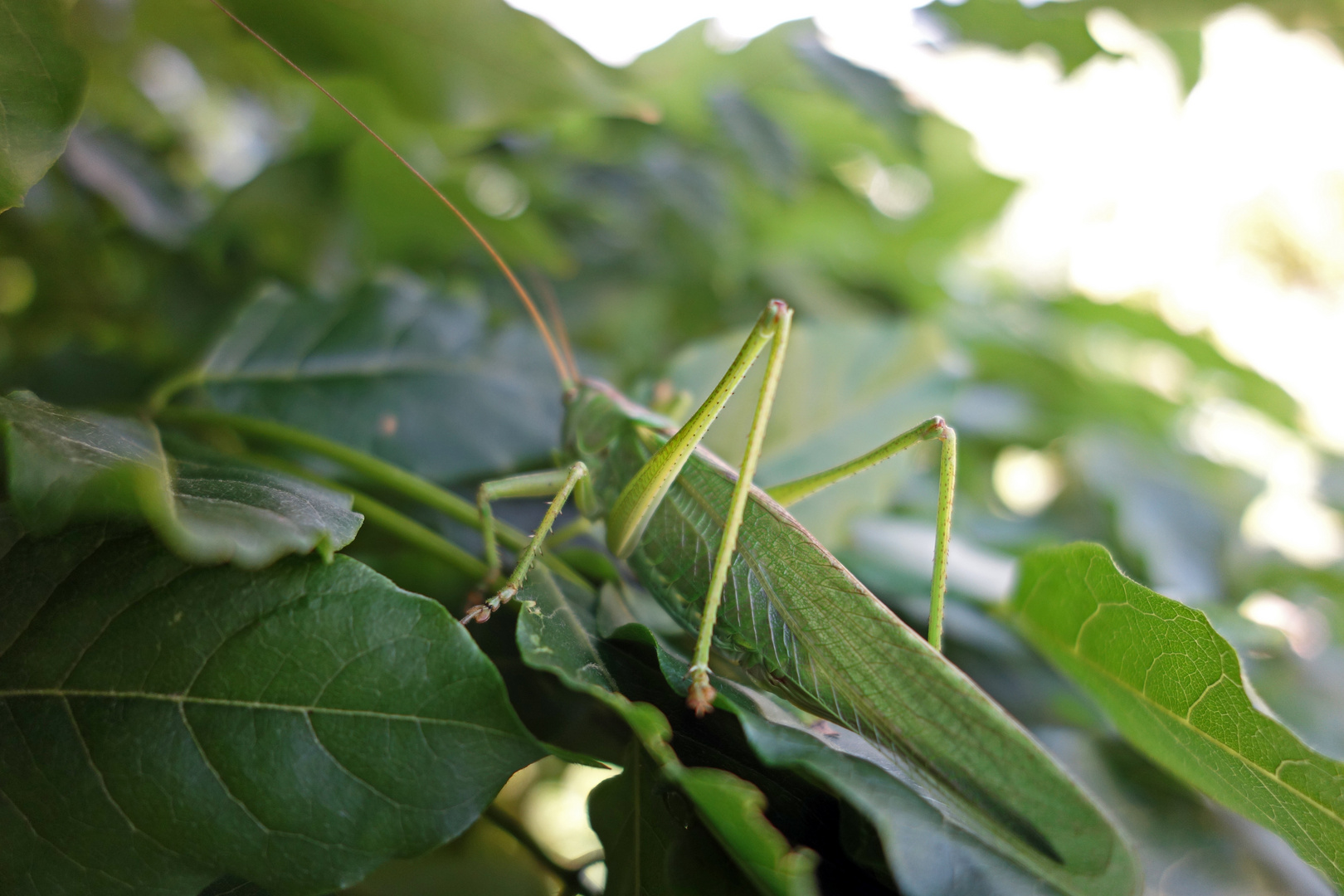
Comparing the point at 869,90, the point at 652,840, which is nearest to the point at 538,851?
the point at 652,840

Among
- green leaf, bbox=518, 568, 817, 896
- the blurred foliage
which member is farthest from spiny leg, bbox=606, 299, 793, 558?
green leaf, bbox=518, 568, 817, 896

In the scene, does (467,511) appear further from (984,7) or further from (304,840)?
(984,7)

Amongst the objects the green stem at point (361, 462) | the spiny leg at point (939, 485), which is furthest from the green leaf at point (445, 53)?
the spiny leg at point (939, 485)

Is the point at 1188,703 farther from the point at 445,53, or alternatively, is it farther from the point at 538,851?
the point at 445,53

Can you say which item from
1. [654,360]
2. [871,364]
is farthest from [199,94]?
[871,364]

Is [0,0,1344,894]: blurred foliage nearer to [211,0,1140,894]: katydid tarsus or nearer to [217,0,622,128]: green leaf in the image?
[217,0,622,128]: green leaf

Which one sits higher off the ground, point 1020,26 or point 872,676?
point 1020,26
